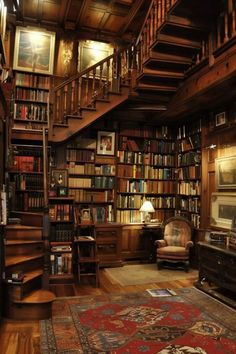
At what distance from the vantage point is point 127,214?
6020mm

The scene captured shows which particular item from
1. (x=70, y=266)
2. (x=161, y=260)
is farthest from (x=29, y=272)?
(x=161, y=260)

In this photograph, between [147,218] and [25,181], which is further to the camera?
[147,218]

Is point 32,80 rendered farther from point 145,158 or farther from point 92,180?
point 145,158

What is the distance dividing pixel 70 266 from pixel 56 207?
92cm

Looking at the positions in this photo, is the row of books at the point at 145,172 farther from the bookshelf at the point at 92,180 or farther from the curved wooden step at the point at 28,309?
the curved wooden step at the point at 28,309

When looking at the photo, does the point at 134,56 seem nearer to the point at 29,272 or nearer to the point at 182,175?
the point at 182,175

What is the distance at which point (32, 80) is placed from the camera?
5.41 meters

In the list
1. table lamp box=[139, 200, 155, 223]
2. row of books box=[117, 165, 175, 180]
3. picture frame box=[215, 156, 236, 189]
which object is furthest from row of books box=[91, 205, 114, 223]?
picture frame box=[215, 156, 236, 189]

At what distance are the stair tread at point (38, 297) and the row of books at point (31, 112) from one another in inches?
118

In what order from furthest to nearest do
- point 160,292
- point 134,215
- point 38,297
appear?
point 134,215
point 160,292
point 38,297

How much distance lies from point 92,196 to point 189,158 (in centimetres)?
206

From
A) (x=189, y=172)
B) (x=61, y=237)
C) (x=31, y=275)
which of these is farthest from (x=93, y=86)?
(x=31, y=275)

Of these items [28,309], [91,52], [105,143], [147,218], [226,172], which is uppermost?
[91,52]

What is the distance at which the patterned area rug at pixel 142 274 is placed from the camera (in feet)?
15.0
